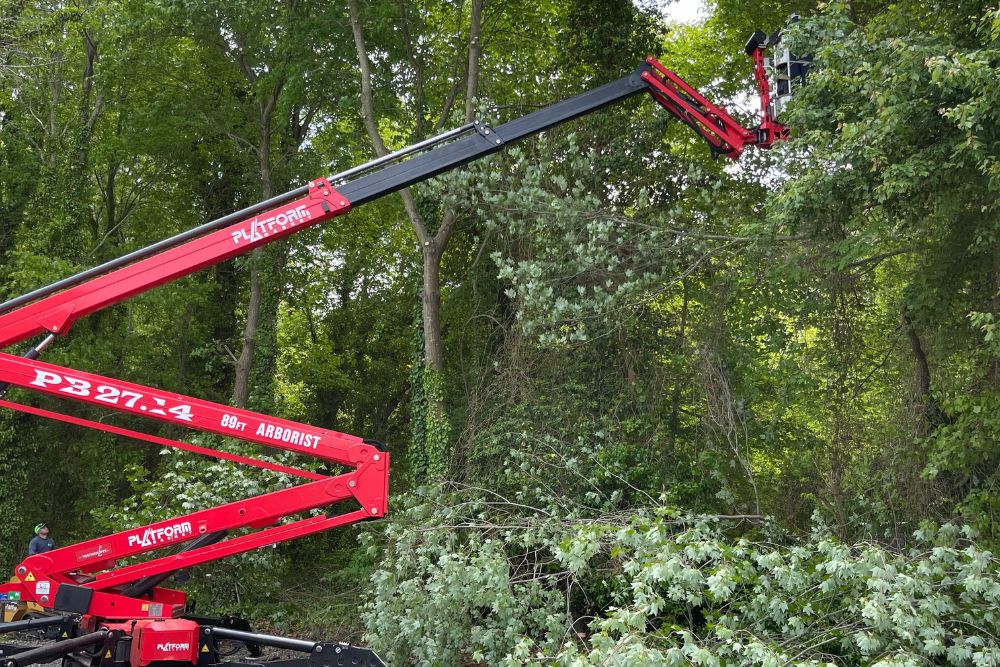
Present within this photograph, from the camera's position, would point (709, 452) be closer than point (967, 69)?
No

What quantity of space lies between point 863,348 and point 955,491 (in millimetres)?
2769

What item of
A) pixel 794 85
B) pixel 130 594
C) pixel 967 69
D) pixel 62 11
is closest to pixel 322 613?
pixel 130 594

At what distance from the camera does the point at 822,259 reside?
11906 millimetres

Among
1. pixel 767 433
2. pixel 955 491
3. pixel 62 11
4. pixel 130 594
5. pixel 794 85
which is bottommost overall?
pixel 130 594

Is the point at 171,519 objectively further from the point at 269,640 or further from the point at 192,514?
the point at 269,640

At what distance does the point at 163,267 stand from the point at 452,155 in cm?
284

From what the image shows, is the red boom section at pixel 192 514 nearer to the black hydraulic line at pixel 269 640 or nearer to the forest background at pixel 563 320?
the black hydraulic line at pixel 269 640

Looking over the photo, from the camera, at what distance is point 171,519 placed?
8133 millimetres

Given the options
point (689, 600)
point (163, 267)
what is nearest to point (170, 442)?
point (163, 267)

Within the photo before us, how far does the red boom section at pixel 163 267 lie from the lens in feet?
26.3

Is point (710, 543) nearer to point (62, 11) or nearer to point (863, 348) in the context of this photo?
point (863, 348)

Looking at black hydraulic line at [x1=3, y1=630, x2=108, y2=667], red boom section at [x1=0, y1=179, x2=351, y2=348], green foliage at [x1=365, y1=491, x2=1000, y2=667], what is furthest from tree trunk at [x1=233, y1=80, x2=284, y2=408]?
black hydraulic line at [x1=3, y1=630, x2=108, y2=667]

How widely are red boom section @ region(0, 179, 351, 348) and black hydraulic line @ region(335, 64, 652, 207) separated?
26 centimetres

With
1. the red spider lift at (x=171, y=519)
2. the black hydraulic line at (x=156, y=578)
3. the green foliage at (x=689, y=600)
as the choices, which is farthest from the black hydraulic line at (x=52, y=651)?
the green foliage at (x=689, y=600)
